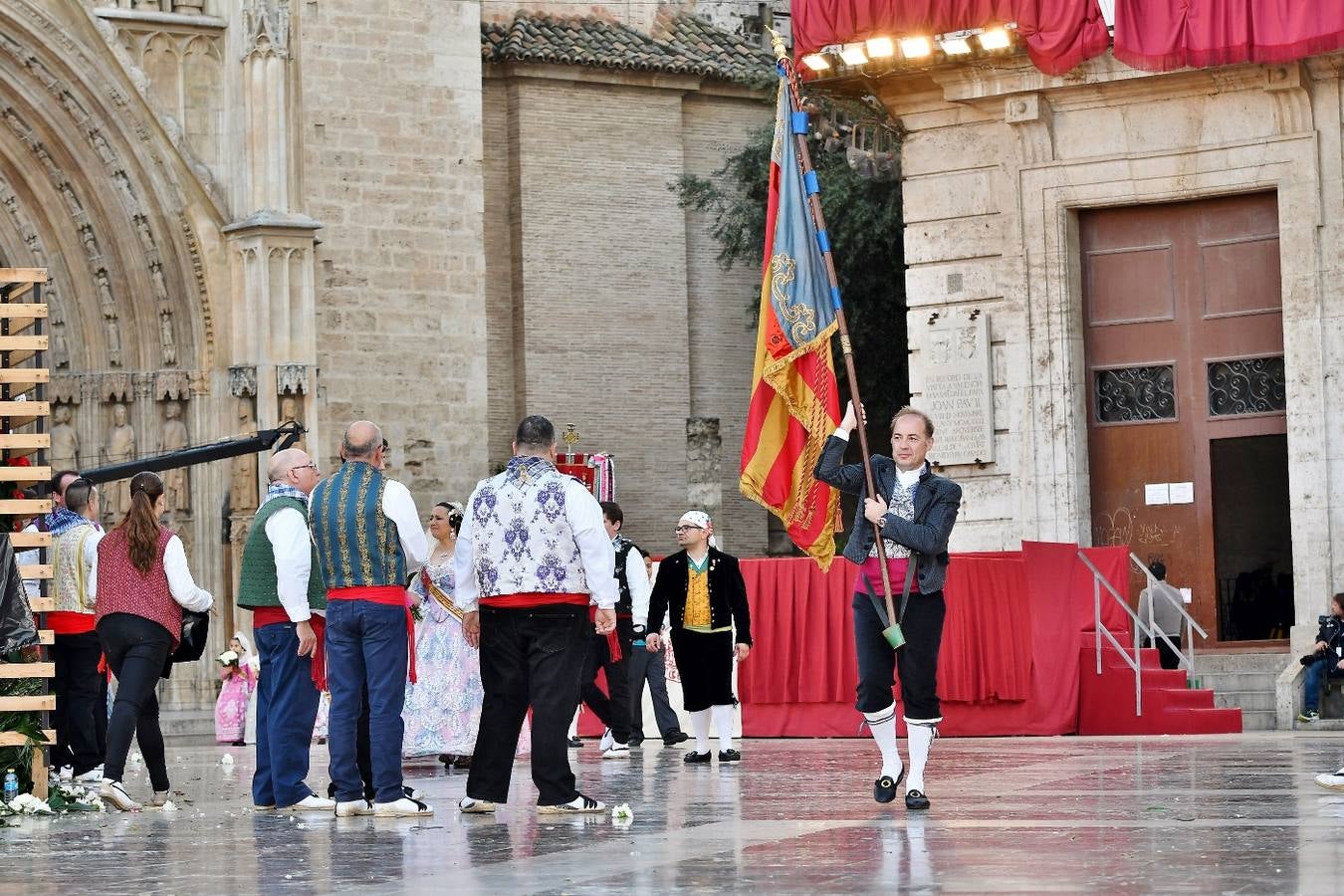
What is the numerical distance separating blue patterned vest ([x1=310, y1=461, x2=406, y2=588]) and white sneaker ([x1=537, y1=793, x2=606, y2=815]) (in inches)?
53.0

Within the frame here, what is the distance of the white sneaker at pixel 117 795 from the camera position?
12617 millimetres

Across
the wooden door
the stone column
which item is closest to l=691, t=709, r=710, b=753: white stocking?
the wooden door

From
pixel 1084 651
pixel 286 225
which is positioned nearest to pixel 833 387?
pixel 1084 651

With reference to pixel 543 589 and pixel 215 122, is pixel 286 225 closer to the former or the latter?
pixel 215 122

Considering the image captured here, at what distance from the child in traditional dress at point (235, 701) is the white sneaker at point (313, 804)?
12.6 m

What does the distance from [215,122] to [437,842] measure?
64.3 feet

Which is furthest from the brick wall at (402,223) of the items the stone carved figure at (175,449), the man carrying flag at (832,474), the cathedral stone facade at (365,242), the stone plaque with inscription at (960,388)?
the man carrying flag at (832,474)

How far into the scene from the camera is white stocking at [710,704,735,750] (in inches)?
646

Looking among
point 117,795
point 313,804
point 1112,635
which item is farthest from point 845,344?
point 1112,635

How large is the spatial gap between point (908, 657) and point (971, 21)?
38.8 feet

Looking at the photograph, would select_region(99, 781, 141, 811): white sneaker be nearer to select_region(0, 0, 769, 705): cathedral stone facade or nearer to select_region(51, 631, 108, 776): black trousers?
select_region(51, 631, 108, 776): black trousers

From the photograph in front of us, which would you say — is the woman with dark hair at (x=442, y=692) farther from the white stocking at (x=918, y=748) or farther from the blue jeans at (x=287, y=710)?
the white stocking at (x=918, y=748)

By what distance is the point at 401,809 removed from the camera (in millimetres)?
11258

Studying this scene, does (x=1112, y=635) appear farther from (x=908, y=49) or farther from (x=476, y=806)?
(x=476, y=806)
